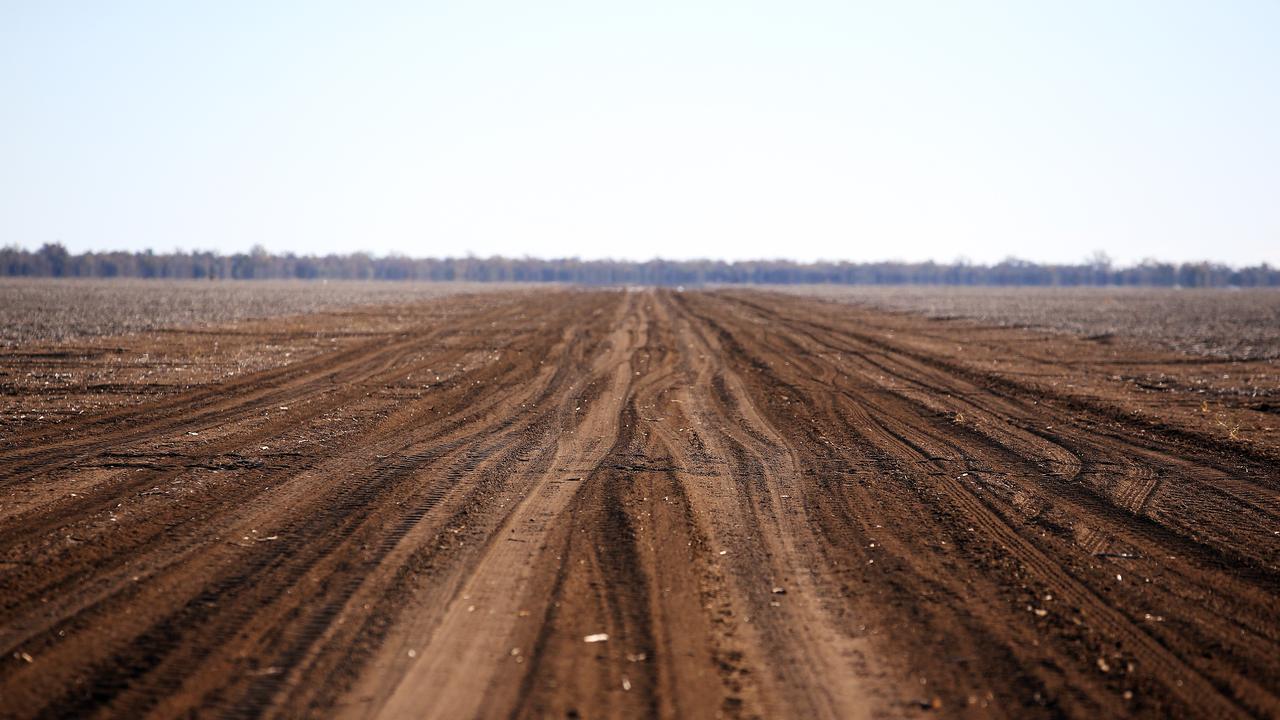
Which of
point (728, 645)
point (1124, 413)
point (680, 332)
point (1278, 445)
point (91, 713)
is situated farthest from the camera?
point (680, 332)

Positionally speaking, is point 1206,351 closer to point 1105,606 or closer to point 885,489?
point 885,489

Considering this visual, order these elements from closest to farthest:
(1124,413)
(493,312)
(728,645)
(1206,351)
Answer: (728,645), (1124,413), (1206,351), (493,312)

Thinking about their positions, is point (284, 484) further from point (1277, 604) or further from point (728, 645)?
point (1277, 604)

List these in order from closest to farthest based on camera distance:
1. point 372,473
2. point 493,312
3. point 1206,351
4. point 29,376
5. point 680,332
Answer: point 372,473 < point 29,376 < point 1206,351 < point 680,332 < point 493,312

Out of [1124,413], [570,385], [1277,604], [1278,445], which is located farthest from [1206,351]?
[1277,604]

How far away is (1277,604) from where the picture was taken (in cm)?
660

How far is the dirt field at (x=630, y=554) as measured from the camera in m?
5.16

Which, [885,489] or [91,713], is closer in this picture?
[91,713]

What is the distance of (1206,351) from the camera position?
2761 cm

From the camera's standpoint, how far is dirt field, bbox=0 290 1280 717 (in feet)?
16.9

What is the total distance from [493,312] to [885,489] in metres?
38.6

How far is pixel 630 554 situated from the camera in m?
7.52

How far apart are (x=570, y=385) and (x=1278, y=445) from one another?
11265 mm

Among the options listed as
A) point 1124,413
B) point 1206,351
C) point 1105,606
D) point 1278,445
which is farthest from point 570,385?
point 1206,351
